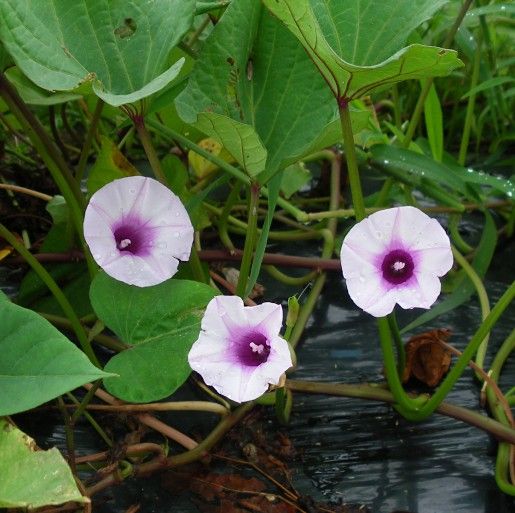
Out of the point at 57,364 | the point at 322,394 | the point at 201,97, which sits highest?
the point at 201,97

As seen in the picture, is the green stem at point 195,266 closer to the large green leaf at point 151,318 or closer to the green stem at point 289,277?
the large green leaf at point 151,318

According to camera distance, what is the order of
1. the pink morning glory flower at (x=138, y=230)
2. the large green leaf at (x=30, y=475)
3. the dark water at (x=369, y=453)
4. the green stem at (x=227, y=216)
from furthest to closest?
the green stem at (x=227, y=216), the dark water at (x=369, y=453), the pink morning glory flower at (x=138, y=230), the large green leaf at (x=30, y=475)

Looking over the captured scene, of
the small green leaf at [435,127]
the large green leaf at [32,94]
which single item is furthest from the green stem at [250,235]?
the small green leaf at [435,127]

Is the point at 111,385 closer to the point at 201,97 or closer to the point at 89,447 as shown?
the point at 89,447

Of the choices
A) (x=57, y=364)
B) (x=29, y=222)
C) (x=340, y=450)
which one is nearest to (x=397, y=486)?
(x=340, y=450)

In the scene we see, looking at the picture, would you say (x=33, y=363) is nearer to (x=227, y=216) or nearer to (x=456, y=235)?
(x=227, y=216)

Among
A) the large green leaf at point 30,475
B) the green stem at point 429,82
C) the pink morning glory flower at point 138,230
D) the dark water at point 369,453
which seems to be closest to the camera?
the large green leaf at point 30,475

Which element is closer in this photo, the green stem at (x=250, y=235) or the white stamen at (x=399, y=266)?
the white stamen at (x=399, y=266)
